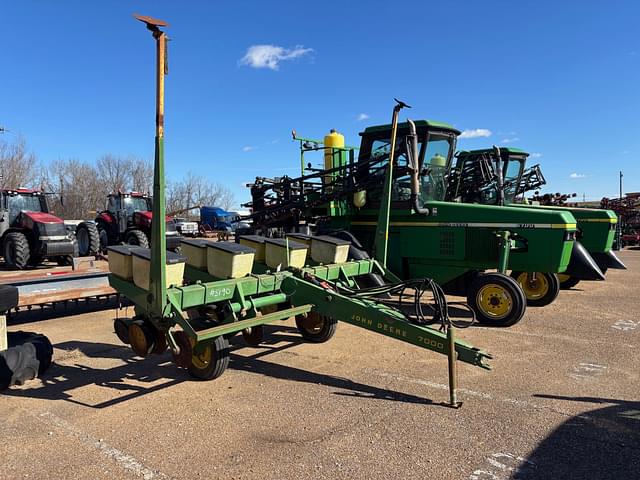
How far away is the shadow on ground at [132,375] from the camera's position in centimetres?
429

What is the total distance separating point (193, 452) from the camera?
3.26m

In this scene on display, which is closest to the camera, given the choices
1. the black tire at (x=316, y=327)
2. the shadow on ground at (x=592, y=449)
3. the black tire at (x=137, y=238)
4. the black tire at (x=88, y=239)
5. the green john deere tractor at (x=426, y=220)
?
the shadow on ground at (x=592, y=449)

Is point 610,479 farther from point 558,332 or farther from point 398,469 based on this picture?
point 558,332

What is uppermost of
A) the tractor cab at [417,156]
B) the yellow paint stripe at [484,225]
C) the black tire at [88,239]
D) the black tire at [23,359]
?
the tractor cab at [417,156]

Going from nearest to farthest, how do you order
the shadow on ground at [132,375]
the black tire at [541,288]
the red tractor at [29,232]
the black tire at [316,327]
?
the shadow on ground at [132,375], the black tire at [316,327], the black tire at [541,288], the red tractor at [29,232]

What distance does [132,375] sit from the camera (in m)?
4.80

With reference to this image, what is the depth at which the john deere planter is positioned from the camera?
13.5 feet

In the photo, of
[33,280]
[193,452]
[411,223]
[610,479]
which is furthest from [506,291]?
[33,280]

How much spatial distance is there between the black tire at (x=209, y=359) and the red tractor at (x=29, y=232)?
9.50m

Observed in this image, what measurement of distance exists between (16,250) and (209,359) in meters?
10.5

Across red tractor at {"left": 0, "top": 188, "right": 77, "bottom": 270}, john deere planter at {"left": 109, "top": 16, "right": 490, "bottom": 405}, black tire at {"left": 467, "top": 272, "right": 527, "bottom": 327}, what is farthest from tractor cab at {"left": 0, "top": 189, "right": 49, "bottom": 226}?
black tire at {"left": 467, "top": 272, "right": 527, "bottom": 327}

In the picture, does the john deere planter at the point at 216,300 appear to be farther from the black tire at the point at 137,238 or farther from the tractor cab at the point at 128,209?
the tractor cab at the point at 128,209

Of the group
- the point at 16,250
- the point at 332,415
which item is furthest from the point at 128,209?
the point at 332,415

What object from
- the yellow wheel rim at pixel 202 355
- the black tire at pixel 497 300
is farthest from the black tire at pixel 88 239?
the black tire at pixel 497 300
